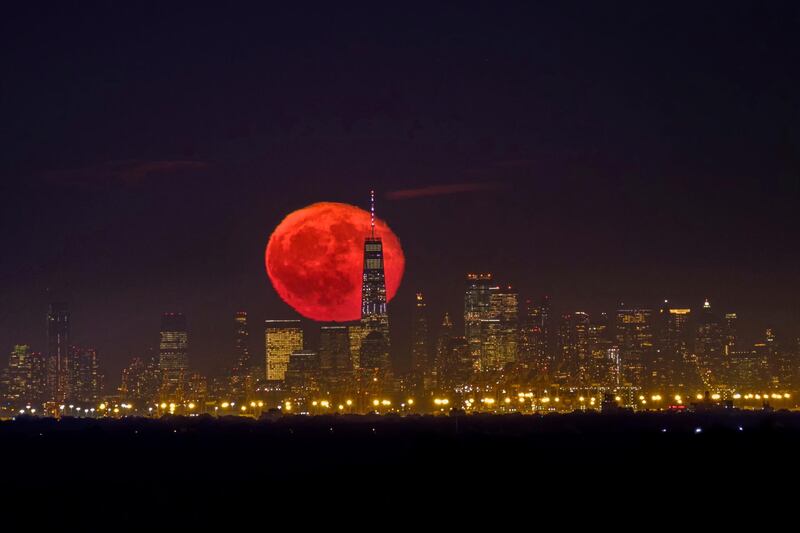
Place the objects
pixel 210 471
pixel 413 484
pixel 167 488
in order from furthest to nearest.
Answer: pixel 210 471, pixel 167 488, pixel 413 484

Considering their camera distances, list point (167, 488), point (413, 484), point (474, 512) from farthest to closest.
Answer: point (167, 488) < point (413, 484) < point (474, 512)

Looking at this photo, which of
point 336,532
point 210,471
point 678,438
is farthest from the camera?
point 210,471

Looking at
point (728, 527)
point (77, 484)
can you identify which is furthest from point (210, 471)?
point (728, 527)

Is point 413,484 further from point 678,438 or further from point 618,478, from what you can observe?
point 678,438

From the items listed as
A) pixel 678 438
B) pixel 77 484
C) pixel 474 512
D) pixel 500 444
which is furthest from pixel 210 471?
pixel 474 512

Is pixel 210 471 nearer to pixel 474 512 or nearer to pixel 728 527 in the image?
pixel 474 512

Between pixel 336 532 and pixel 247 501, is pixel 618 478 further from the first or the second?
pixel 336 532

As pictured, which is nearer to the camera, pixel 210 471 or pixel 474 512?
pixel 474 512

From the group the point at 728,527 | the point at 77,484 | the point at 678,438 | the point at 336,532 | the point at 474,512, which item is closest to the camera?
the point at 728,527

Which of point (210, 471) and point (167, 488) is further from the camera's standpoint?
point (210, 471)
